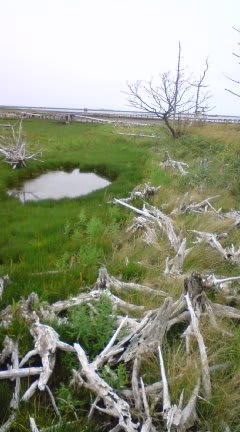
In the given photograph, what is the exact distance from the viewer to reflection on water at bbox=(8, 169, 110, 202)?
11406mm

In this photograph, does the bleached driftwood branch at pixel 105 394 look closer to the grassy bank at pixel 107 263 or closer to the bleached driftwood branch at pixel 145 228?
the grassy bank at pixel 107 263

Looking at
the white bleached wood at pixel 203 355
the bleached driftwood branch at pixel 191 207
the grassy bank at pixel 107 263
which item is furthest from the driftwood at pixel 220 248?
the white bleached wood at pixel 203 355

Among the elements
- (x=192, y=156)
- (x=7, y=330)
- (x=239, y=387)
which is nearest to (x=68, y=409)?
(x=7, y=330)

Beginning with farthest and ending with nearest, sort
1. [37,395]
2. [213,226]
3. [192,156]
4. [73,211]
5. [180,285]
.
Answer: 1. [192,156]
2. [73,211]
3. [213,226]
4. [180,285]
5. [37,395]

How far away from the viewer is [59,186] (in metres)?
12.8

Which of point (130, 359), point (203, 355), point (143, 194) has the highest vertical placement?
point (143, 194)

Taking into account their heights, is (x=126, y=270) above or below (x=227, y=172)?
below

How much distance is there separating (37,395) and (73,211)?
19.7 feet

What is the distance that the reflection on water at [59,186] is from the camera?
11406mm

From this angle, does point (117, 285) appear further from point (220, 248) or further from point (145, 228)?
point (145, 228)

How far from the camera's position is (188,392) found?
105 inches

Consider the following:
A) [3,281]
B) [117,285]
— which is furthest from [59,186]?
[117,285]

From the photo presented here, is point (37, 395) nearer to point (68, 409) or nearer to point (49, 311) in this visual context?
point (68, 409)

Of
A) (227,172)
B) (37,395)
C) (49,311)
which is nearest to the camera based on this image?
(37,395)
